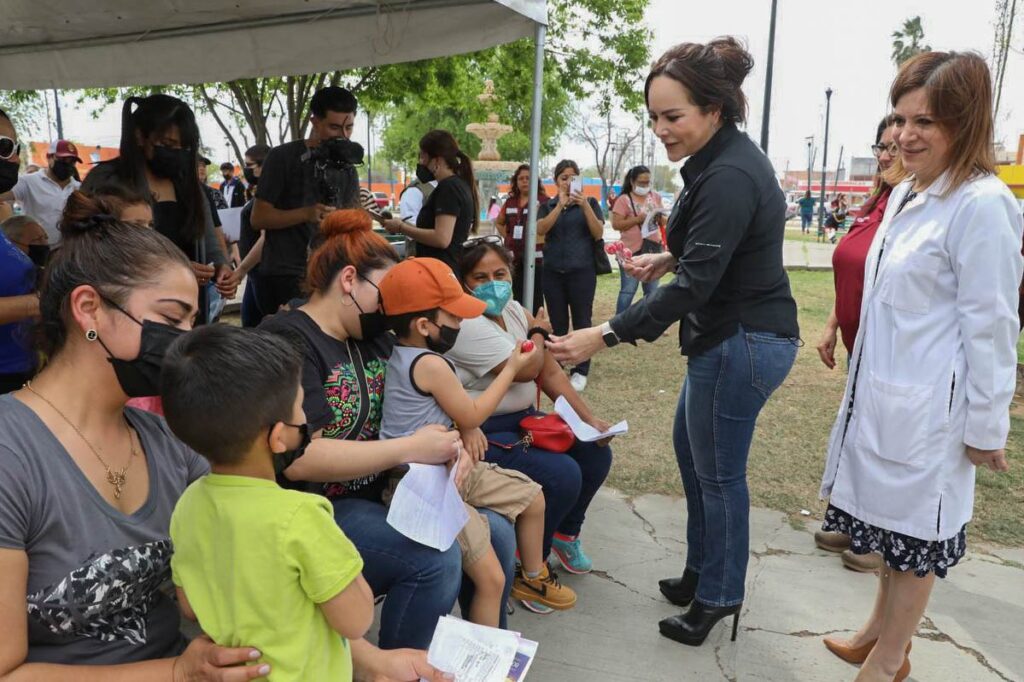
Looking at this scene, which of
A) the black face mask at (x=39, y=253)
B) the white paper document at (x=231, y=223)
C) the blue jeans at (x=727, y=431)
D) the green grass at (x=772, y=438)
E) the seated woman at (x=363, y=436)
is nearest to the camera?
the seated woman at (x=363, y=436)

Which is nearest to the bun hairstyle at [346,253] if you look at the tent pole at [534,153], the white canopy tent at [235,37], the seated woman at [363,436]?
the seated woman at [363,436]

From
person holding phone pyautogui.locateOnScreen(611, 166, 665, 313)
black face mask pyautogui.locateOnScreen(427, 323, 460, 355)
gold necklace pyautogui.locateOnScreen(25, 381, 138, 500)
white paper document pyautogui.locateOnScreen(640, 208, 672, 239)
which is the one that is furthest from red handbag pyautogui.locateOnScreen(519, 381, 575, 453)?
white paper document pyautogui.locateOnScreen(640, 208, 672, 239)

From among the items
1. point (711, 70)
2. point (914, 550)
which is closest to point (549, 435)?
point (914, 550)

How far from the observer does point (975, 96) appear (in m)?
1.97

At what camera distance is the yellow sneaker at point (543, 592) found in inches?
110

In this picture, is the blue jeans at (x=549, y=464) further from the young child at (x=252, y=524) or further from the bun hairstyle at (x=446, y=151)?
the bun hairstyle at (x=446, y=151)

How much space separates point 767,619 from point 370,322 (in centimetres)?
194

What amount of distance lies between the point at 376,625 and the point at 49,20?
4737 mm

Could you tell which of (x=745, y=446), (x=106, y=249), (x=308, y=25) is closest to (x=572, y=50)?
(x=308, y=25)

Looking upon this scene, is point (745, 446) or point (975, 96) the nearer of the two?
point (975, 96)

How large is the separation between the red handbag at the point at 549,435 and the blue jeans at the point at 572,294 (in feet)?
11.2

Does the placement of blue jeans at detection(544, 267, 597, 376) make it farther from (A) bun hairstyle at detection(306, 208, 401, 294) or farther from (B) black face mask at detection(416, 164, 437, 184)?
(A) bun hairstyle at detection(306, 208, 401, 294)

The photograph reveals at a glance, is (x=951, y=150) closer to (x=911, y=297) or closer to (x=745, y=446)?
(x=911, y=297)

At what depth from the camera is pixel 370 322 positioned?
2.16 m
